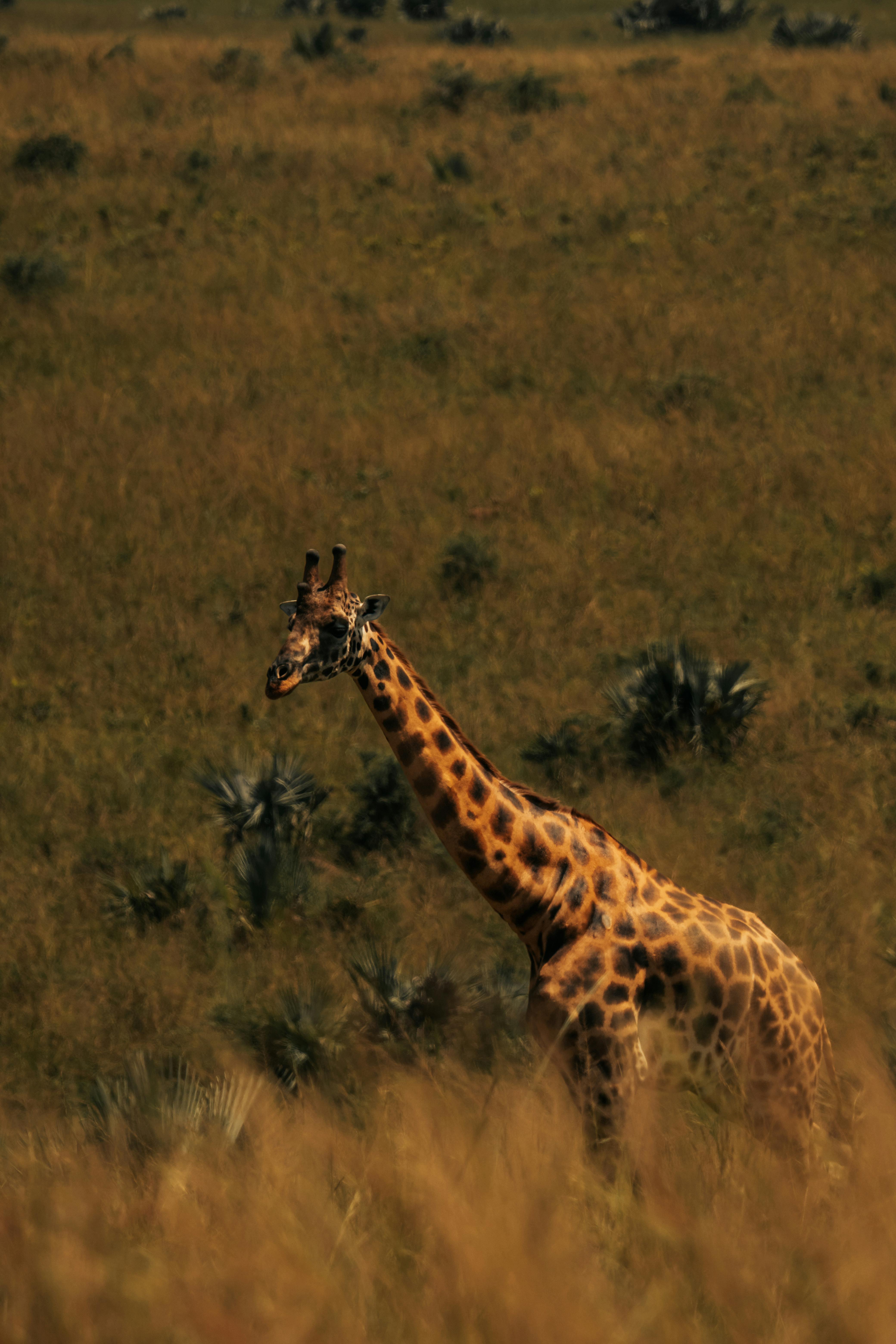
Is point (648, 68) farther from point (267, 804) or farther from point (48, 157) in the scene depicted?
point (267, 804)

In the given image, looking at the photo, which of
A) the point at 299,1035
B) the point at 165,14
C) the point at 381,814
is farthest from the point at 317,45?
the point at 299,1035

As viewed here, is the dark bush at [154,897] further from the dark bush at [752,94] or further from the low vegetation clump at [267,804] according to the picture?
the dark bush at [752,94]

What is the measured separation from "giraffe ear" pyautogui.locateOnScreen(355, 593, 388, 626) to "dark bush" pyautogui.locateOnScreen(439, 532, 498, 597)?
790 cm

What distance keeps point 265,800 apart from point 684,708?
3.24 m

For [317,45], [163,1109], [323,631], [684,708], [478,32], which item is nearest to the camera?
[163,1109]

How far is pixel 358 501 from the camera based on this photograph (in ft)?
48.0

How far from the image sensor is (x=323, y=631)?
15.7 feet

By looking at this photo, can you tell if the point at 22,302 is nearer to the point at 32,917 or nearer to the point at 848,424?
the point at 848,424

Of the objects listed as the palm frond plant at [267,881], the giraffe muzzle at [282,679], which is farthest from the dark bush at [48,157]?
the giraffe muzzle at [282,679]

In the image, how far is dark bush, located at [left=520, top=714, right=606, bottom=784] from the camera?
33.1 feet

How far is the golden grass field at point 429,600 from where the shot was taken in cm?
294

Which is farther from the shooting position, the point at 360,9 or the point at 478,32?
the point at 360,9

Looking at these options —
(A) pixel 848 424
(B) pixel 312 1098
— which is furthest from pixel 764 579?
(B) pixel 312 1098

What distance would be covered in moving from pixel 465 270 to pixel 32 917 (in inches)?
544
